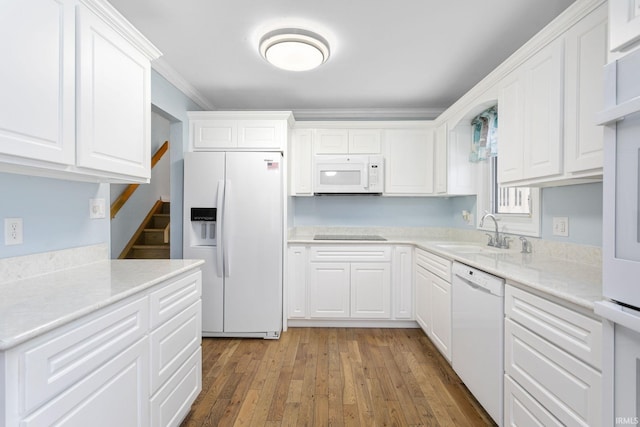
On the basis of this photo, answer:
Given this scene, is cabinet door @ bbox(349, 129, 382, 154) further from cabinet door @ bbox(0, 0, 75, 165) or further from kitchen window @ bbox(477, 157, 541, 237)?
cabinet door @ bbox(0, 0, 75, 165)

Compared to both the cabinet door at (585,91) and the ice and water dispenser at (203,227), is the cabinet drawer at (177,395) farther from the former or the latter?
the cabinet door at (585,91)

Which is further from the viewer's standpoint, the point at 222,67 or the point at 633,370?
the point at 222,67

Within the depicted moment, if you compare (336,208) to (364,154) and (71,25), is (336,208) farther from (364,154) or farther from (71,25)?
(71,25)

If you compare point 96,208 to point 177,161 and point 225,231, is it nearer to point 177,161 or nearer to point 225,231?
point 225,231

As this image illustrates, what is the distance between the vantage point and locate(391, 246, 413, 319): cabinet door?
3.07 meters

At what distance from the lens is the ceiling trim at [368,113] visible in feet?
11.8

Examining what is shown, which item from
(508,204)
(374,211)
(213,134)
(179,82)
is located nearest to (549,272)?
(508,204)

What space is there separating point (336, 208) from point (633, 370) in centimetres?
300

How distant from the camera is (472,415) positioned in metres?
1.78

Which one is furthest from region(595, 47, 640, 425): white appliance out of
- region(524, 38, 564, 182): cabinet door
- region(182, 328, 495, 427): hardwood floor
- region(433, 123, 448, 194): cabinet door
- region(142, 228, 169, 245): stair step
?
region(142, 228, 169, 245): stair step

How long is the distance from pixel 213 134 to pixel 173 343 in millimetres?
2158

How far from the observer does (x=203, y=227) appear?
2.84 meters

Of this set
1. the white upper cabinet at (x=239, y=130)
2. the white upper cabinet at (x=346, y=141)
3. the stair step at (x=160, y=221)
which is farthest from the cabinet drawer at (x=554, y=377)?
the stair step at (x=160, y=221)

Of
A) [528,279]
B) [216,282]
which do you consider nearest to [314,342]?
[216,282]
